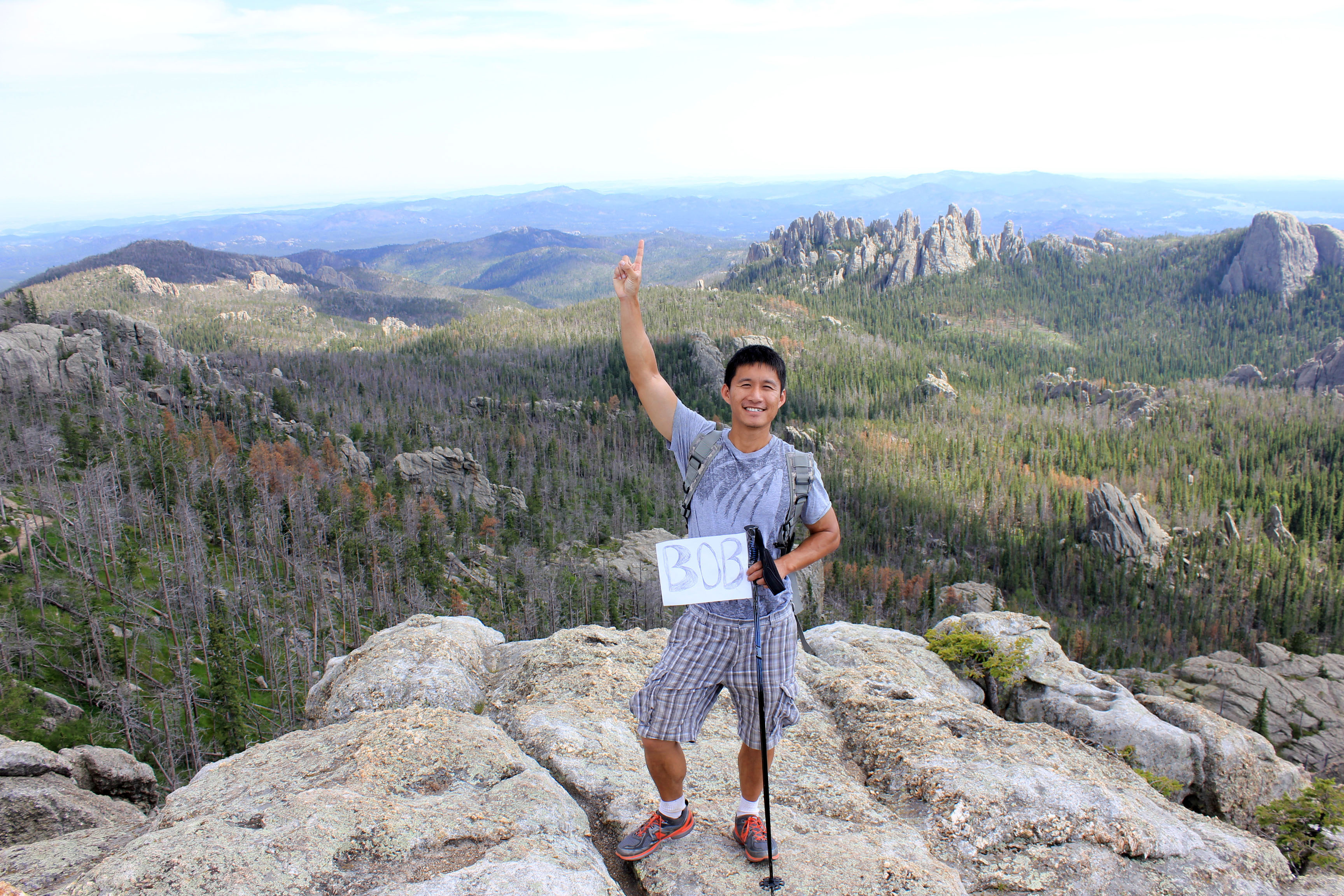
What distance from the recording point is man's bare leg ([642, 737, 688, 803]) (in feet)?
20.3

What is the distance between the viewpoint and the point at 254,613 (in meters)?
59.2

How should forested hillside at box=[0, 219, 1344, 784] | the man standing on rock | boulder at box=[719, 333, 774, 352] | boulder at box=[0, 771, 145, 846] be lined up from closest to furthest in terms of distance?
the man standing on rock → boulder at box=[0, 771, 145, 846] → forested hillside at box=[0, 219, 1344, 784] → boulder at box=[719, 333, 774, 352]

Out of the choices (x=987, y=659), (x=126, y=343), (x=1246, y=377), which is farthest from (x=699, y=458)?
(x=1246, y=377)

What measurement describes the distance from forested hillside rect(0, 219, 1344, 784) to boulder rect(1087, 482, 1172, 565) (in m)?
1.89

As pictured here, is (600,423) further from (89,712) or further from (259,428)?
(89,712)

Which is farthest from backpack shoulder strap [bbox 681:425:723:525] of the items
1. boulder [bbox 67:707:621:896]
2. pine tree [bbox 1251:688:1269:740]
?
pine tree [bbox 1251:688:1269:740]

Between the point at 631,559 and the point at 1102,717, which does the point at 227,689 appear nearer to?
the point at 631,559

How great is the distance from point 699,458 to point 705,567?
0.96 m

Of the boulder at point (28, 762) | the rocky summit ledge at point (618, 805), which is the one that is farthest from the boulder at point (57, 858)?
the boulder at point (28, 762)

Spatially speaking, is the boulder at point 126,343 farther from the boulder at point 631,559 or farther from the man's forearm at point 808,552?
the man's forearm at point 808,552

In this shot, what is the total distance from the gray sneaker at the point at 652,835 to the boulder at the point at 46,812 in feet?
21.9

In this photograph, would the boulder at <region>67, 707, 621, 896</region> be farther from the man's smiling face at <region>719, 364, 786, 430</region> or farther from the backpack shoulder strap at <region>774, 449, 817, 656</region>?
the man's smiling face at <region>719, 364, 786, 430</region>

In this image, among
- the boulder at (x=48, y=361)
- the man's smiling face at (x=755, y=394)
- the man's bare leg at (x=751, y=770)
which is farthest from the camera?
the boulder at (x=48, y=361)

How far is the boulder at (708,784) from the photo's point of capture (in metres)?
6.30
